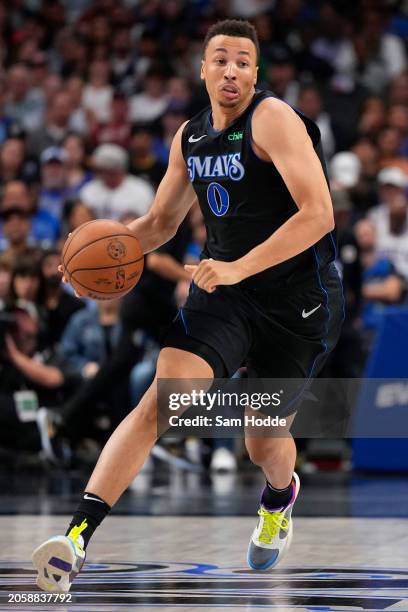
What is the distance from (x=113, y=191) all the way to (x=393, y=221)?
279cm

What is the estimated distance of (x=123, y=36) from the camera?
51.8 ft

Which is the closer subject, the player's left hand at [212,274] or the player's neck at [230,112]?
the player's left hand at [212,274]

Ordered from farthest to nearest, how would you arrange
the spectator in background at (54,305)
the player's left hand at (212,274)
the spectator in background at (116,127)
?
the spectator in background at (116,127), the spectator in background at (54,305), the player's left hand at (212,274)

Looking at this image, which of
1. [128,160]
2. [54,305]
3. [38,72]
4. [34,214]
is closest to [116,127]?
[128,160]

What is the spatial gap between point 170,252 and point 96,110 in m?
5.10

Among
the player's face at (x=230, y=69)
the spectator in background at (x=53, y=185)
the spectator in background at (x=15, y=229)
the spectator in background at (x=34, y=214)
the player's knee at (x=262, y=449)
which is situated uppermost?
the spectator in background at (x=53, y=185)

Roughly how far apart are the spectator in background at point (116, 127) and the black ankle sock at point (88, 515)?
9.63m

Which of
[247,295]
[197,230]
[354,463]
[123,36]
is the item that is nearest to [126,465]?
[247,295]

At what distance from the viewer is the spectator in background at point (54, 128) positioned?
14.4m

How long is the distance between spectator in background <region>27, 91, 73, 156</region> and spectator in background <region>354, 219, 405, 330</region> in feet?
14.2

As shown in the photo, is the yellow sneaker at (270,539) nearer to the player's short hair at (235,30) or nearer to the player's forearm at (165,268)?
the player's short hair at (235,30)

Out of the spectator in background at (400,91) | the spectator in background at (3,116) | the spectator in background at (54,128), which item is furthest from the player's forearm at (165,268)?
the spectator in background at (3,116)

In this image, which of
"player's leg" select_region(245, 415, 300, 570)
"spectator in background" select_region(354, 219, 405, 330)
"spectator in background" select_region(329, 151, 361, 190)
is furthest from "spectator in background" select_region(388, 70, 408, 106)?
"player's leg" select_region(245, 415, 300, 570)

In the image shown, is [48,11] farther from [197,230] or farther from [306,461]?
[306,461]
